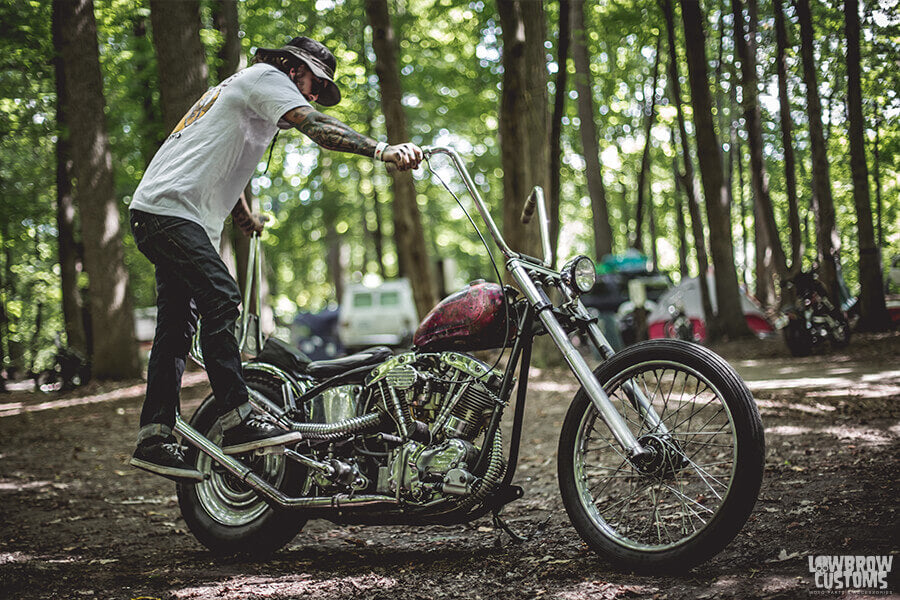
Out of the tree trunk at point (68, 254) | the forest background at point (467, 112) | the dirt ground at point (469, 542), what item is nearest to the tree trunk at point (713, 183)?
the forest background at point (467, 112)

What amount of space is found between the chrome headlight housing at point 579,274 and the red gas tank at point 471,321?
32cm

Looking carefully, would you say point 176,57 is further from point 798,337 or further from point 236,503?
point 798,337

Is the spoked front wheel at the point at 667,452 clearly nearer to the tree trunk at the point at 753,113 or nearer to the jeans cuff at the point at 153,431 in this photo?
the jeans cuff at the point at 153,431

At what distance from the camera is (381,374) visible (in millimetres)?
3566

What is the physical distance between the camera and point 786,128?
15.2 metres

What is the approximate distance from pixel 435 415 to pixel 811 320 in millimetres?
10276

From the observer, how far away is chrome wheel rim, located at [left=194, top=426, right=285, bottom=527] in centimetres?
381

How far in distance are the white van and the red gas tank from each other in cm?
1779

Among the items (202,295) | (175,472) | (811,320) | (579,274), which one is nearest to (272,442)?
(175,472)

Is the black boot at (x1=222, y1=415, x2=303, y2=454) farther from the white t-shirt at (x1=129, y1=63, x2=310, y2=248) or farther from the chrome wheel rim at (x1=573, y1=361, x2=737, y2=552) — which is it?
the chrome wheel rim at (x1=573, y1=361, x2=737, y2=552)

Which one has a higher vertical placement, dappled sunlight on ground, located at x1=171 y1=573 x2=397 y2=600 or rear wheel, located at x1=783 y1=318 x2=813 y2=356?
rear wheel, located at x1=783 y1=318 x2=813 y2=356

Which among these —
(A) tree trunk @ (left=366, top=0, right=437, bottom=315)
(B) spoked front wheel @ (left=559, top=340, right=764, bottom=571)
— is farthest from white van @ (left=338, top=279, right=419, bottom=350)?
(B) spoked front wheel @ (left=559, top=340, right=764, bottom=571)

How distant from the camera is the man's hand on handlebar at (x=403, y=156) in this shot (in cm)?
316

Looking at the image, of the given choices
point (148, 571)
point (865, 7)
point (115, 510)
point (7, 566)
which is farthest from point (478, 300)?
point (865, 7)
